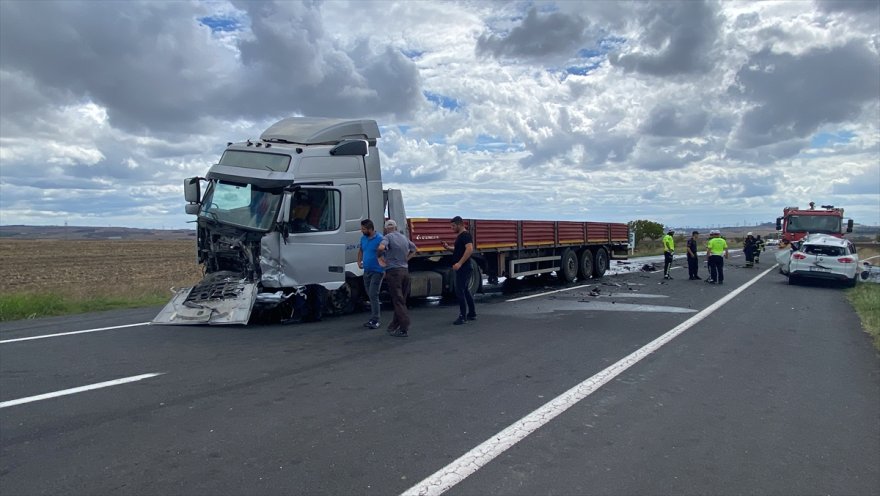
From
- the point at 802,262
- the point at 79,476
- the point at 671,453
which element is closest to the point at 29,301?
the point at 79,476

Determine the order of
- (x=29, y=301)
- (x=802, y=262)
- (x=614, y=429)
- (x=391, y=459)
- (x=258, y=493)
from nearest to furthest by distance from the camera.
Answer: (x=258, y=493), (x=391, y=459), (x=614, y=429), (x=29, y=301), (x=802, y=262)

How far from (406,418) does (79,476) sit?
2.35 m

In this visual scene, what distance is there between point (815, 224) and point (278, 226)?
22.6 meters

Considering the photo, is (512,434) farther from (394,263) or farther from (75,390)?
(394,263)

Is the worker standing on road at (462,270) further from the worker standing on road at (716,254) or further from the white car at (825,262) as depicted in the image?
the white car at (825,262)

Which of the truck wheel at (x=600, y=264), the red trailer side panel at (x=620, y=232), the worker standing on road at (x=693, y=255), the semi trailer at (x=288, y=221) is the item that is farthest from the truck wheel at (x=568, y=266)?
the semi trailer at (x=288, y=221)

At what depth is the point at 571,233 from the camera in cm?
1886

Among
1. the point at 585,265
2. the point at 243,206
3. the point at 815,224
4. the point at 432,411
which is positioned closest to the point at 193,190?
the point at 243,206

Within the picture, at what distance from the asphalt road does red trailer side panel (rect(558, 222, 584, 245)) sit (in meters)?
8.18

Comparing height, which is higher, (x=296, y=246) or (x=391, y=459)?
(x=296, y=246)

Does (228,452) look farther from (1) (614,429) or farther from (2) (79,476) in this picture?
(1) (614,429)

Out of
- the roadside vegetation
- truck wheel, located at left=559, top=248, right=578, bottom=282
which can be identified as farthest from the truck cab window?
truck wheel, located at left=559, top=248, right=578, bottom=282

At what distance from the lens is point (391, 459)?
442cm

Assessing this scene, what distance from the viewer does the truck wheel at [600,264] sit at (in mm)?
20725
